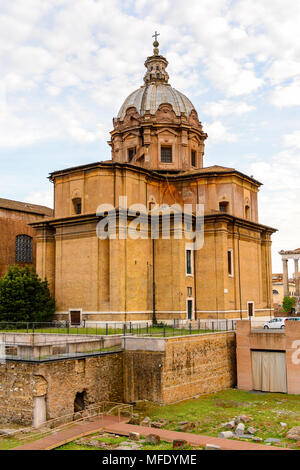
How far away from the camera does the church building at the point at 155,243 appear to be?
116 feet

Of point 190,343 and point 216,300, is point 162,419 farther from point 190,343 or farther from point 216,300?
point 216,300

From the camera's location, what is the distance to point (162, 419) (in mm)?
21750

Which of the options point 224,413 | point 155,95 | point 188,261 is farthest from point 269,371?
point 155,95

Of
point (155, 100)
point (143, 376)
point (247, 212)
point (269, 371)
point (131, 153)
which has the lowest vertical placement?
point (269, 371)

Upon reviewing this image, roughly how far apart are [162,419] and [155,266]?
16.4m

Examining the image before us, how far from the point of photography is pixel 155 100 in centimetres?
4600

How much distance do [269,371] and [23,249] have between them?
84.9 feet

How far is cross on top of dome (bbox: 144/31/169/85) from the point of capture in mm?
49094

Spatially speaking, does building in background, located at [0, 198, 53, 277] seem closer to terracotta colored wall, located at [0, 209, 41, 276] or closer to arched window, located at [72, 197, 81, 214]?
terracotta colored wall, located at [0, 209, 41, 276]

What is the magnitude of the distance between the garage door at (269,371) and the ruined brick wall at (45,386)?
36.6ft

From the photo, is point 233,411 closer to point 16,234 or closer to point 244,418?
point 244,418

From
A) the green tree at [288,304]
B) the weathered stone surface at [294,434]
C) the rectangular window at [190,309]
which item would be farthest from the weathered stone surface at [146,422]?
the green tree at [288,304]

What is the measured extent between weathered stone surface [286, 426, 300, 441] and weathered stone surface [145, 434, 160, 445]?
17.2 feet

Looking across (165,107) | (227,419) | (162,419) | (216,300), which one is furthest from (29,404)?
(165,107)
